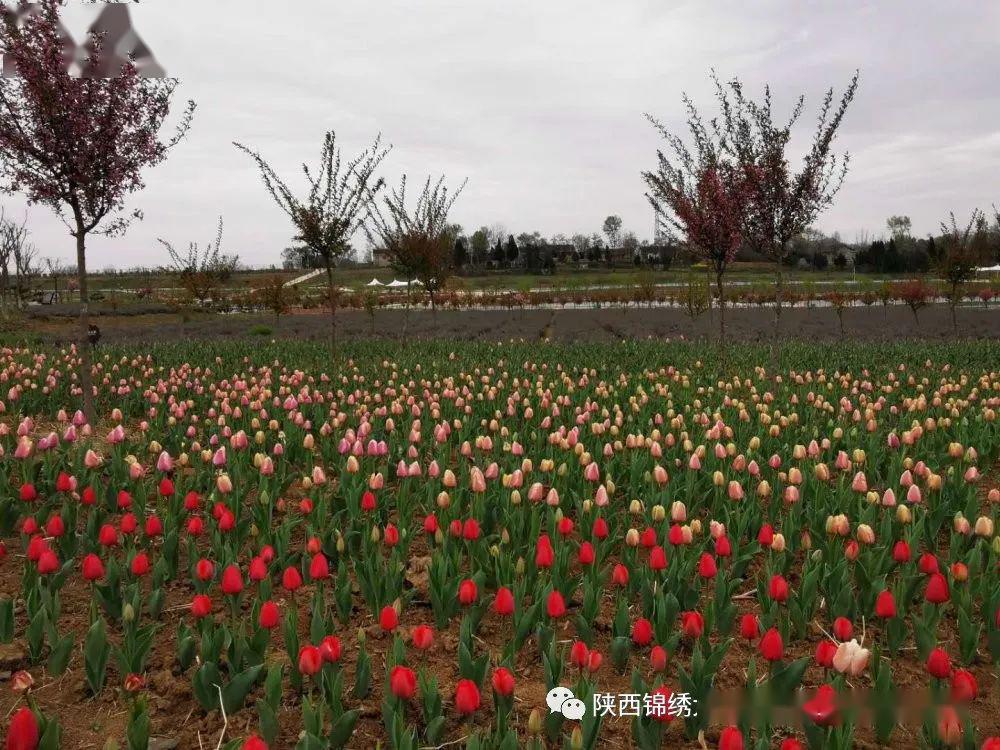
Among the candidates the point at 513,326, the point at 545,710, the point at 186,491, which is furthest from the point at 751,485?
the point at 513,326

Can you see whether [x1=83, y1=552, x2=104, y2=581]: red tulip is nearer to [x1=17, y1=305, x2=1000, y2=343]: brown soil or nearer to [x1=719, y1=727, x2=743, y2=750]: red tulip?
[x1=719, y1=727, x2=743, y2=750]: red tulip

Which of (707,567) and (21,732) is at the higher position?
(21,732)

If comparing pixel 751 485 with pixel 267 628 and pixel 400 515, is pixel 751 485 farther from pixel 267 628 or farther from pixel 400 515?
pixel 267 628

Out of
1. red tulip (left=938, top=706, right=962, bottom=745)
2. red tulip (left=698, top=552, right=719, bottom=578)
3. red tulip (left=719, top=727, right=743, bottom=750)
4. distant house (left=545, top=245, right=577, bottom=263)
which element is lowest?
red tulip (left=938, top=706, right=962, bottom=745)

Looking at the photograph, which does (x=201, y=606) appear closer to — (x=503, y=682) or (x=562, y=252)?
(x=503, y=682)

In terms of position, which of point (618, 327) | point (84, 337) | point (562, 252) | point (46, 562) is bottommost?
point (618, 327)

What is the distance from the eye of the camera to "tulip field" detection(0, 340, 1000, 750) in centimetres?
Result: 273

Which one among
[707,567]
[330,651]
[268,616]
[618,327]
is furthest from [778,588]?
[618,327]

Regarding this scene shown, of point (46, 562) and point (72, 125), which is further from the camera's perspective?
point (72, 125)

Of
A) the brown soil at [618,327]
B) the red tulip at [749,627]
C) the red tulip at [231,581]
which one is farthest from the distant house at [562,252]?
the red tulip at [749,627]

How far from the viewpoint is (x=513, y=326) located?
97.1 feet

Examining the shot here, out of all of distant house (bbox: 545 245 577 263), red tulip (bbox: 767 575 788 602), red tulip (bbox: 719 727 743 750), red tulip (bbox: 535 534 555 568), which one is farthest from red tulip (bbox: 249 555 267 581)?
distant house (bbox: 545 245 577 263)

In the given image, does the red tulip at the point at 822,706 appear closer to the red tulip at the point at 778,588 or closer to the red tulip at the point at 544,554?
the red tulip at the point at 778,588

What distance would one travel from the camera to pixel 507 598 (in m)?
3.13
